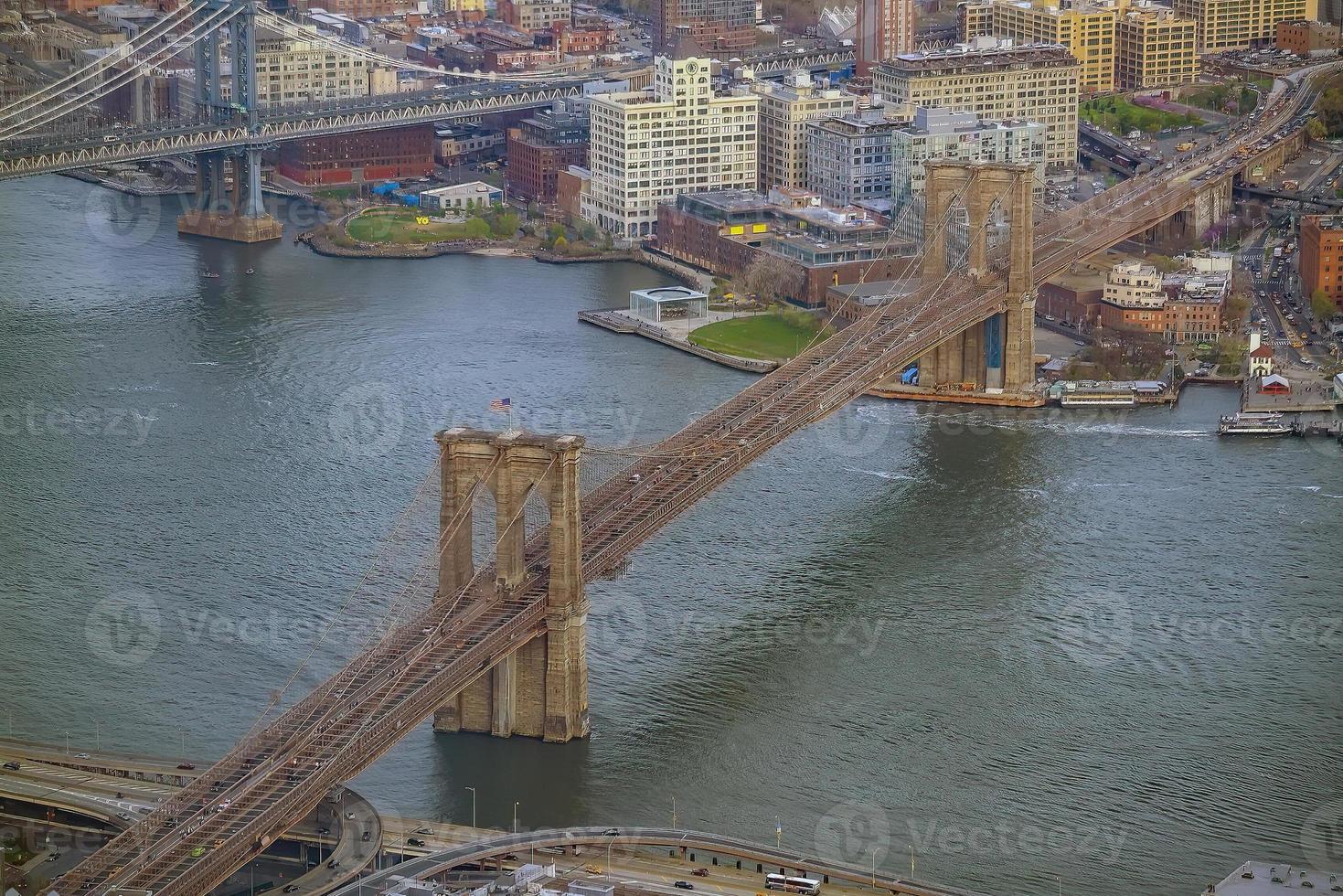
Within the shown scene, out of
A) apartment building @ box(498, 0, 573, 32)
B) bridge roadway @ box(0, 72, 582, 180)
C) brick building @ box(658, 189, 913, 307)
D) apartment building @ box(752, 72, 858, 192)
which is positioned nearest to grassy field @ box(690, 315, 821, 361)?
brick building @ box(658, 189, 913, 307)

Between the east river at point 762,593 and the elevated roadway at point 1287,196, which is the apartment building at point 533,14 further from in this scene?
the east river at point 762,593

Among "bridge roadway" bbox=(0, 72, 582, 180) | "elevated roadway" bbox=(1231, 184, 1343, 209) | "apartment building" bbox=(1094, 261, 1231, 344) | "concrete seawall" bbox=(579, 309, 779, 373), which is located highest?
"bridge roadway" bbox=(0, 72, 582, 180)

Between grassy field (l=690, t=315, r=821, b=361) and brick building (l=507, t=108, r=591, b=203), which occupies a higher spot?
brick building (l=507, t=108, r=591, b=203)

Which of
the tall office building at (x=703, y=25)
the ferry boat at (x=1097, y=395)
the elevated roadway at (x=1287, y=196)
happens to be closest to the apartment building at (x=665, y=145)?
the elevated roadway at (x=1287, y=196)

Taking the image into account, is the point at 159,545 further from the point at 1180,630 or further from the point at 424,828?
the point at 1180,630

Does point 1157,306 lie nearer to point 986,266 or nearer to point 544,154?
point 986,266

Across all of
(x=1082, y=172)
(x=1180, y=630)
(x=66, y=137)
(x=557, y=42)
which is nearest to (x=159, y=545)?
(x=1180, y=630)

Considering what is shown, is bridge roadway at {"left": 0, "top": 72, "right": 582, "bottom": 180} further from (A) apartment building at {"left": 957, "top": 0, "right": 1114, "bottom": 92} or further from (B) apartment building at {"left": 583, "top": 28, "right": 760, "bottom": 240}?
(A) apartment building at {"left": 957, "top": 0, "right": 1114, "bottom": 92}

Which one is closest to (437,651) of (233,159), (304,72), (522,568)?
(522,568)
